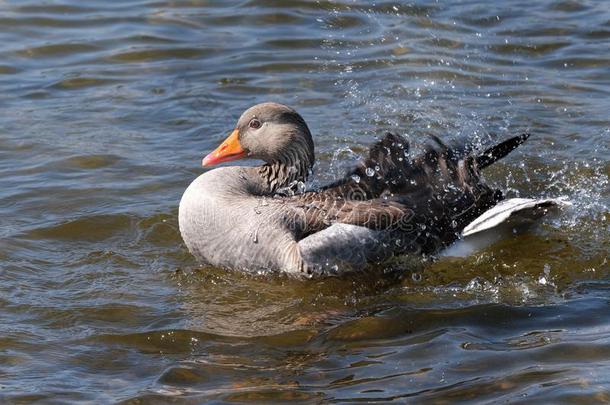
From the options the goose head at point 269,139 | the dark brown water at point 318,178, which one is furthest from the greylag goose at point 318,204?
the dark brown water at point 318,178

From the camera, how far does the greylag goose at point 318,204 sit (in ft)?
24.4

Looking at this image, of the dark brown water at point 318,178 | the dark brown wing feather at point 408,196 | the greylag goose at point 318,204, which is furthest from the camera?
the dark brown wing feather at point 408,196

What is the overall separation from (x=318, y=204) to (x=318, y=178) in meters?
1.85

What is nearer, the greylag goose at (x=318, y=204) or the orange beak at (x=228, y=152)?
the greylag goose at (x=318, y=204)

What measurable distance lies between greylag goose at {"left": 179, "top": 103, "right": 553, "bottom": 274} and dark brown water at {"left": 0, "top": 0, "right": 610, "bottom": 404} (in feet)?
0.81

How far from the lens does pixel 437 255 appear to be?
7922mm

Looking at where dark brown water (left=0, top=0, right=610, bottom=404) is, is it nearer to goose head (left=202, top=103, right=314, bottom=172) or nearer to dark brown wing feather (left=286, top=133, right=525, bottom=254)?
dark brown wing feather (left=286, top=133, right=525, bottom=254)

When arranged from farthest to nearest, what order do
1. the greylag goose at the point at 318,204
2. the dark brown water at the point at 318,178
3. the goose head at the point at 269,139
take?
1. the goose head at the point at 269,139
2. the greylag goose at the point at 318,204
3. the dark brown water at the point at 318,178

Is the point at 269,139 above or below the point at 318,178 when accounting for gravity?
above

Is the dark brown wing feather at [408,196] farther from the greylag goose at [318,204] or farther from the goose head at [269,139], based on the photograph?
the goose head at [269,139]

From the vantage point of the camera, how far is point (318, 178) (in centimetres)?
944

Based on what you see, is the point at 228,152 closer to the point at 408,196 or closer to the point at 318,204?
the point at 318,204

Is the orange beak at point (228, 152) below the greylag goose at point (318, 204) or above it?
above

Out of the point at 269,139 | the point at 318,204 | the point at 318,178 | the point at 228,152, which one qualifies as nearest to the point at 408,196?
the point at 318,204
